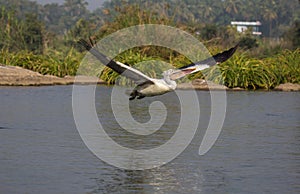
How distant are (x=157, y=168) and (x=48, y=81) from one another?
64.5ft

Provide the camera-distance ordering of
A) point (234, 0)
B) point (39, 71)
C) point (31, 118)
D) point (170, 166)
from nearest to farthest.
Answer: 1. point (170, 166)
2. point (31, 118)
3. point (39, 71)
4. point (234, 0)

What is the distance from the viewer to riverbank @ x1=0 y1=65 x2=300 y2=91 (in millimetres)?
29781

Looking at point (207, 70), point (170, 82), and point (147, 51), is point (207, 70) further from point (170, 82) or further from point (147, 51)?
point (170, 82)

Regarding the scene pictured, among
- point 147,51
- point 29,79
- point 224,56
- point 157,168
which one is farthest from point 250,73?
point 157,168

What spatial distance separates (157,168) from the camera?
12234 mm

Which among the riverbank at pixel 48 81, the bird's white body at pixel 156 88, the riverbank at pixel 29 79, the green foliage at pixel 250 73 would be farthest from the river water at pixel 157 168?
the riverbank at pixel 29 79

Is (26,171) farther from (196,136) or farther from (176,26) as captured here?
(176,26)

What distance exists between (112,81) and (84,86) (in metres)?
1.49

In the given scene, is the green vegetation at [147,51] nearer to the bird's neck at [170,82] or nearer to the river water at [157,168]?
the river water at [157,168]

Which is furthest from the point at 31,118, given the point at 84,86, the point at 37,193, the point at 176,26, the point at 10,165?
the point at 176,26

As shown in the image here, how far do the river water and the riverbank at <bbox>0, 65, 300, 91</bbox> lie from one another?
7970mm

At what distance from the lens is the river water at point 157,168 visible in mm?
10750

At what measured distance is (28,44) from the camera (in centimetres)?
4312

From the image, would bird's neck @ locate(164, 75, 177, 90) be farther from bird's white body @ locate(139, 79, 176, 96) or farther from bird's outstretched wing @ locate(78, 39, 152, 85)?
bird's outstretched wing @ locate(78, 39, 152, 85)
